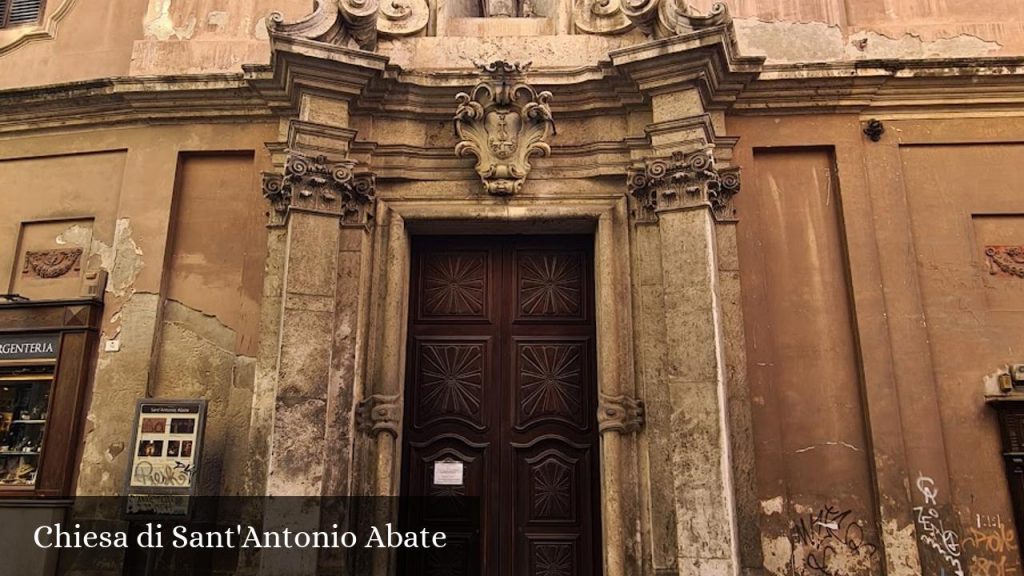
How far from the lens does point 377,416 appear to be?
588 cm

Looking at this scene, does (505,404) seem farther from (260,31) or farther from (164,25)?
(164,25)

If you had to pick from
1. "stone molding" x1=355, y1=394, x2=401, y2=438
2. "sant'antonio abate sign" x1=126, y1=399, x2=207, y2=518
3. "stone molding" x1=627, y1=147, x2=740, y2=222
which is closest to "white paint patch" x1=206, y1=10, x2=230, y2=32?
"sant'antonio abate sign" x1=126, y1=399, x2=207, y2=518

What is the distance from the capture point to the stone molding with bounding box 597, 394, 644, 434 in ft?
19.0

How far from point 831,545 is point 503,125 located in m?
4.04

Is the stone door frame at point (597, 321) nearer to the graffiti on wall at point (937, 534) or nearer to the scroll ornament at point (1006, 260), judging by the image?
the graffiti on wall at point (937, 534)

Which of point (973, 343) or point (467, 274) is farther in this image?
point (467, 274)

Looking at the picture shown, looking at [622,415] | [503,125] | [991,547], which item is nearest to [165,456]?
[622,415]

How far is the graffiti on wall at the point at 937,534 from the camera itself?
220 inches

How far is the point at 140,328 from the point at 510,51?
3.90 meters

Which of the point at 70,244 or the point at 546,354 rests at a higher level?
the point at 70,244

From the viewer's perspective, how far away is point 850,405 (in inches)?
235

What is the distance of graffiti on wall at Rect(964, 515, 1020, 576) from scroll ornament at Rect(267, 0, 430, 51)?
5.95 metres

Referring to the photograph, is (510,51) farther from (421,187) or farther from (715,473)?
(715,473)

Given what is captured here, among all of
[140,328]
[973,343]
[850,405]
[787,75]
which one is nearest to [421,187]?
[140,328]
